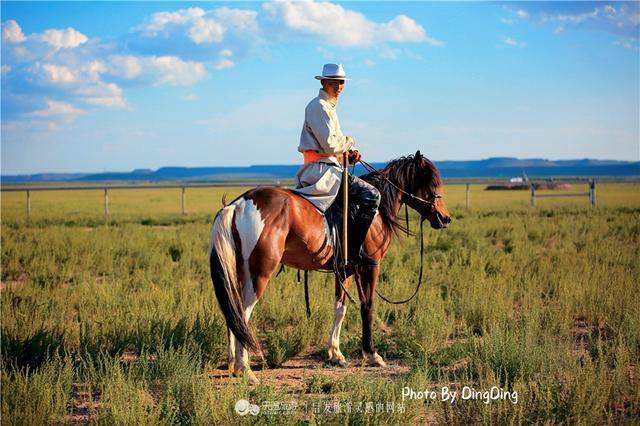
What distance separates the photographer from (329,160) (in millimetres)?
6652

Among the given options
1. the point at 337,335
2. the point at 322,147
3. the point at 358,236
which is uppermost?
the point at 322,147

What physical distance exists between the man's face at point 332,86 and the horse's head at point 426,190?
4.00ft

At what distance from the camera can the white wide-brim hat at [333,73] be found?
655cm

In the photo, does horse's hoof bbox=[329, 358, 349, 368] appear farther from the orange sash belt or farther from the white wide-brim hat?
the white wide-brim hat

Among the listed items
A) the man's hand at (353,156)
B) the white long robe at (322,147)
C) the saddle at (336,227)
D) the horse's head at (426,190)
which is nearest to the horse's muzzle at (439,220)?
the horse's head at (426,190)

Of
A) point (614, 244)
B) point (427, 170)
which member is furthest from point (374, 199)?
point (614, 244)

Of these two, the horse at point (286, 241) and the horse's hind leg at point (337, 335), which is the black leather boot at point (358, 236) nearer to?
the horse at point (286, 241)

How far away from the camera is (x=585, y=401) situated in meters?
4.79

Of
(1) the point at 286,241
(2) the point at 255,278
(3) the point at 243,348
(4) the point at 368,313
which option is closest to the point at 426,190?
(4) the point at 368,313

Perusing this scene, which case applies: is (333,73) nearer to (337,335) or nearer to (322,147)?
(322,147)

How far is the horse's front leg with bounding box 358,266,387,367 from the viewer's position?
21.8 ft

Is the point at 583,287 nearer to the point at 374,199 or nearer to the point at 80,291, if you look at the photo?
the point at 374,199

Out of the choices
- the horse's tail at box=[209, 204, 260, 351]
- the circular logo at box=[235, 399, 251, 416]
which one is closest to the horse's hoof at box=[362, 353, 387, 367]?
the horse's tail at box=[209, 204, 260, 351]

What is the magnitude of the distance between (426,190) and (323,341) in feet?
6.98
